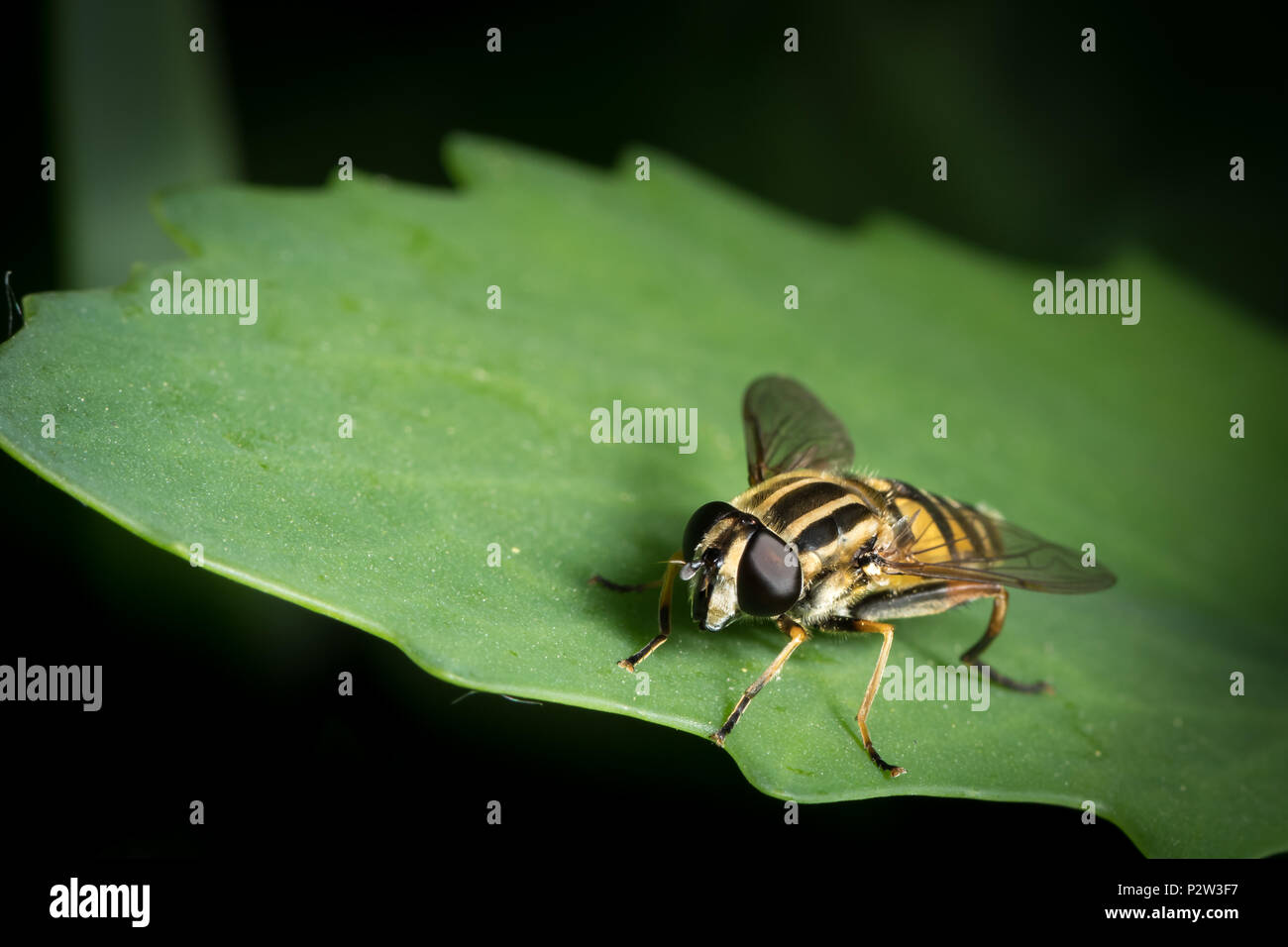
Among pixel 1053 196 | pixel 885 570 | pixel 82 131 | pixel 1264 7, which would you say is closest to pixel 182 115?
pixel 82 131

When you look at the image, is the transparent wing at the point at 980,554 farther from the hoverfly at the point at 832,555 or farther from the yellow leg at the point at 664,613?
the yellow leg at the point at 664,613

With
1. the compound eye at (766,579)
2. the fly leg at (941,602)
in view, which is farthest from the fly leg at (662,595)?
the fly leg at (941,602)
